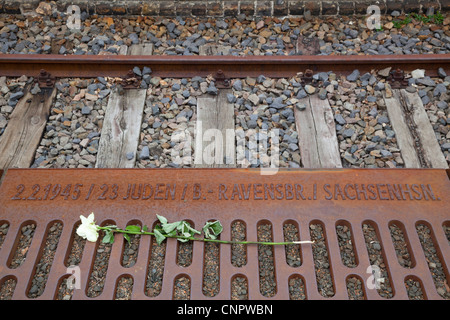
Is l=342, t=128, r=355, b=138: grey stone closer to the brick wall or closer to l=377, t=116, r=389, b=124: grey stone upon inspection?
l=377, t=116, r=389, b=124: grey stone

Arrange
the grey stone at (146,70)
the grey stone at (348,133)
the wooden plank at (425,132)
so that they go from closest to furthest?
the wooden plank at (425,132) → the grey stone at (348,133) → the grey stone at (146,70)

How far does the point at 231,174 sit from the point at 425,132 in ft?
5.34

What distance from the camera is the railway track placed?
87.4 inches

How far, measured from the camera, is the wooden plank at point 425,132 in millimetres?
2871

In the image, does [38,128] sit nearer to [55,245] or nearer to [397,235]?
[55,245]

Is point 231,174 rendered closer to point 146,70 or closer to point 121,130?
point 121,130

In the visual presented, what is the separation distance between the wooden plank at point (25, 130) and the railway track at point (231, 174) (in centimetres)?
1

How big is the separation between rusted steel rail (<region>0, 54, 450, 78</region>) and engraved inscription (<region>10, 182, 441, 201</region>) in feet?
4.46

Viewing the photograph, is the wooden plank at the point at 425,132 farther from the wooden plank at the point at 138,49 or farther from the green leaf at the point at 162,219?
the wooden plank at the point at 138,49

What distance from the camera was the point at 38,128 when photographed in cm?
312

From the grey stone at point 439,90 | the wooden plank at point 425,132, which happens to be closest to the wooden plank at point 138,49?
the wooden plank at point 425,132

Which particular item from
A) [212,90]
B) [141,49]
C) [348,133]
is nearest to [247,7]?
[141,49]
